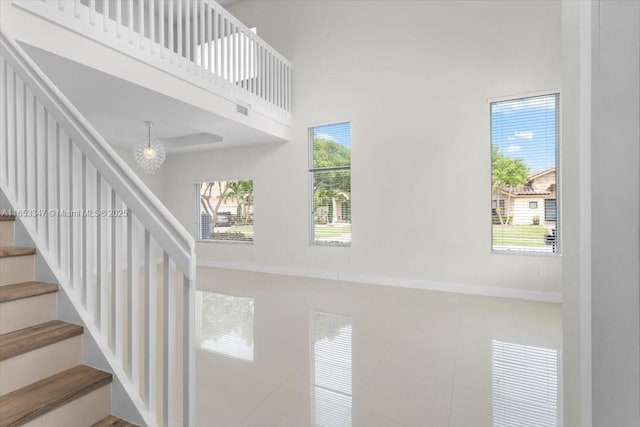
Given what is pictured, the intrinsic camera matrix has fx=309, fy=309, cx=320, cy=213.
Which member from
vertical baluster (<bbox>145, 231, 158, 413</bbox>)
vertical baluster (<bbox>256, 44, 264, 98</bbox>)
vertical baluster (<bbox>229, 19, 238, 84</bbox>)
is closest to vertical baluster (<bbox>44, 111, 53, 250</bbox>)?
vertical baluster (<bbox>145, 231, 158, 413</bbox>)

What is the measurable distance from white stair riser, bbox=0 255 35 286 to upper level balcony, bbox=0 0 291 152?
1408mm

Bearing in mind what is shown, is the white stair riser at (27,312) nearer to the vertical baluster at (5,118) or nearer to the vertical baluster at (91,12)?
the vertical baluster at (5,118)

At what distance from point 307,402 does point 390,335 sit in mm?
1240

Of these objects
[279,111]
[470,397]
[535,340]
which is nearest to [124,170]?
[470,397]

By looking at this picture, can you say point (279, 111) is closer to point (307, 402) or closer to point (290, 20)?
point (290, 20)

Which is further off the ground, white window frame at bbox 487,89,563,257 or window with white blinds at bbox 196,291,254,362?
white window frame at bbox 487,89,563,257

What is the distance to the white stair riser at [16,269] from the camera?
1.53m

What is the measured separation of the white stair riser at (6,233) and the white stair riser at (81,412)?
1.06 meters

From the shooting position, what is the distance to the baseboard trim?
160 inches

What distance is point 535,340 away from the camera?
111 inches

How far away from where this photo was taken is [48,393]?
1.22m

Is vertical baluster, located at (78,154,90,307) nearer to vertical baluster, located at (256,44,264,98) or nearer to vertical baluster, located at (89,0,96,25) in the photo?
vertical baluster, located at (89,0,96,25)

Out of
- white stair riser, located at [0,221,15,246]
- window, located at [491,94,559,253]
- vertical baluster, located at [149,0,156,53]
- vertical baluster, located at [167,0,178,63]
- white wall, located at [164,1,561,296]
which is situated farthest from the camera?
white wall, located at [164,1,561,296]

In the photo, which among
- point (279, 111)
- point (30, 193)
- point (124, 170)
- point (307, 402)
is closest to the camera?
point (124, 170)
